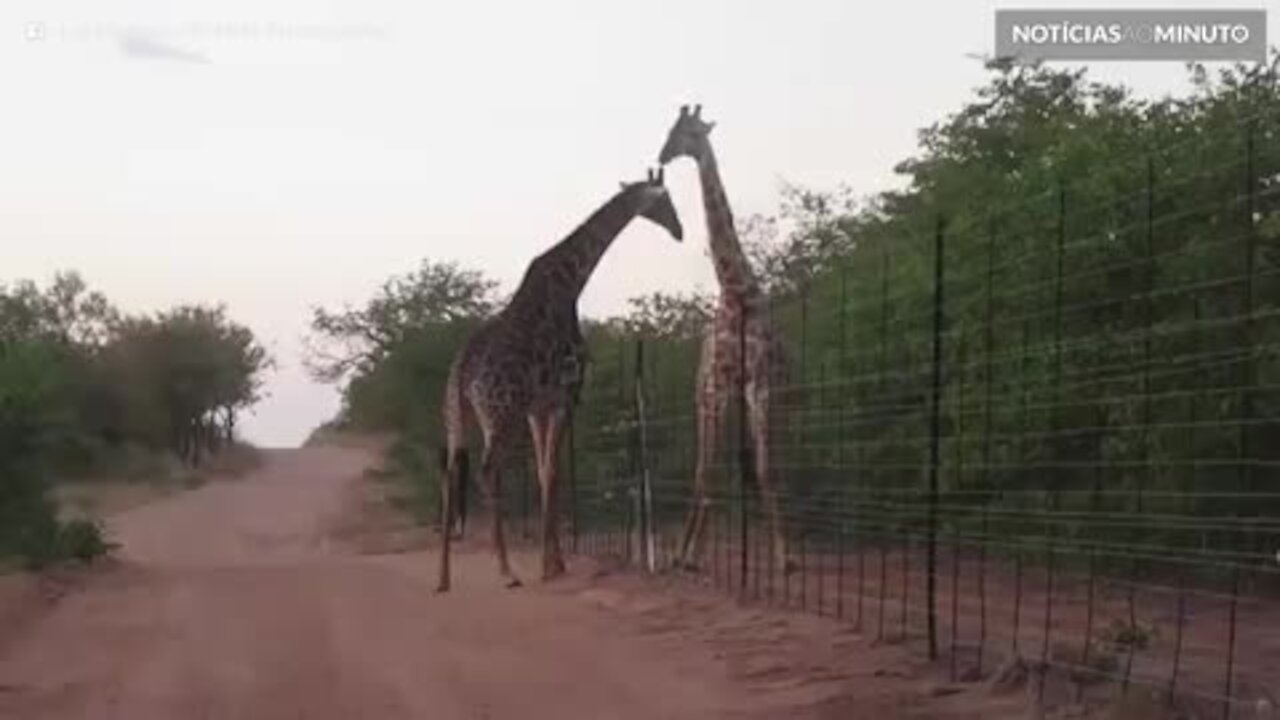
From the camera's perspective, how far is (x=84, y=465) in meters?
48.3

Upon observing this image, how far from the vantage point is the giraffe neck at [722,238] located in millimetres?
18672

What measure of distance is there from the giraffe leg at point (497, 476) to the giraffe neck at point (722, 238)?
8.51ft

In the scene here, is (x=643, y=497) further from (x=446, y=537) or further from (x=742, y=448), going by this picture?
(x=742, y=448)

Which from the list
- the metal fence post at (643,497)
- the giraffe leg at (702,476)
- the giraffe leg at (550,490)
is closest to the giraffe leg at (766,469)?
the giraffe leg at (702,476)

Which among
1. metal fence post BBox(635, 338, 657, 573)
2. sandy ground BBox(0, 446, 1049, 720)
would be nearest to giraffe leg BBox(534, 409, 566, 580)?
sandy ground BBox(0, 446, 1049, 720)

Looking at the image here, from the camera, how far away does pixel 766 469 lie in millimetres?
17266

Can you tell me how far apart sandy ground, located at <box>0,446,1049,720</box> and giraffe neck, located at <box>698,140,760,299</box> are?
3.11 meters

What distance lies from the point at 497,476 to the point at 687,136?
160 inches

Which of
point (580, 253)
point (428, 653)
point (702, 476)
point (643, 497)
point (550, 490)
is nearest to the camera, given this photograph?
point (428, 653)

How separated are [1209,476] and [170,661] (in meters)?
7.34

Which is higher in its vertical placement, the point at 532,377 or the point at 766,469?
the point at 532,377

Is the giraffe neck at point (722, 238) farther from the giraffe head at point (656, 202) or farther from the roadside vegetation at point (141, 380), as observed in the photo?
the roadside vegetation at point (141, 380)

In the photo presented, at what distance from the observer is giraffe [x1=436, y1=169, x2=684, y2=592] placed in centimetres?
1853

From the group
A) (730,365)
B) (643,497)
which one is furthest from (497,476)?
(730,365)
